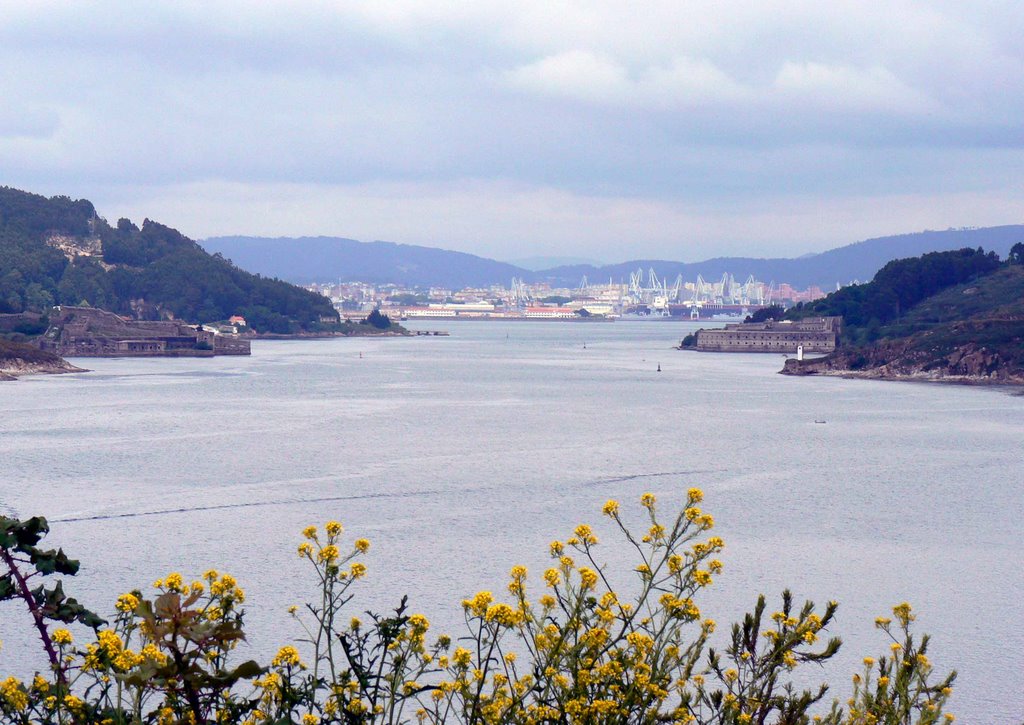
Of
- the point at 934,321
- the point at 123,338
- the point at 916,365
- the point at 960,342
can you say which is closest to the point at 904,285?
the point at 934,321

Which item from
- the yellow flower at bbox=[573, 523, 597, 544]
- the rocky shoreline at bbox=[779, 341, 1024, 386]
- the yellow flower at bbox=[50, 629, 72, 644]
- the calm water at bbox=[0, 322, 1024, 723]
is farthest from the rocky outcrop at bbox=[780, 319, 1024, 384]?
the yellow flower at bbox=[50, 629, 72, 644]

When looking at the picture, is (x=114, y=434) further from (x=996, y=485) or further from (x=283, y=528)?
(x=996, y=485)

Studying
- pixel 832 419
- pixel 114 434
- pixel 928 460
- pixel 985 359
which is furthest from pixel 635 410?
pixel 985 359

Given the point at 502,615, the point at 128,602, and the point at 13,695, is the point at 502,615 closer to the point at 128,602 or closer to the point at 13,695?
the point at 128,602

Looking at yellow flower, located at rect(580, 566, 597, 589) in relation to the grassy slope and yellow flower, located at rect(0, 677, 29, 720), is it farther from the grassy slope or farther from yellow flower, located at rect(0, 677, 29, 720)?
the grassy slope

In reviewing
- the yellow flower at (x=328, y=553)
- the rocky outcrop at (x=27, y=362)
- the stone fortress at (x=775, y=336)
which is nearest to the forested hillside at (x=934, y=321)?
the stone fortress at (x=775, y=336)

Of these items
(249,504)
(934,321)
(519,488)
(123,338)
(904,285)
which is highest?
(904,285)
